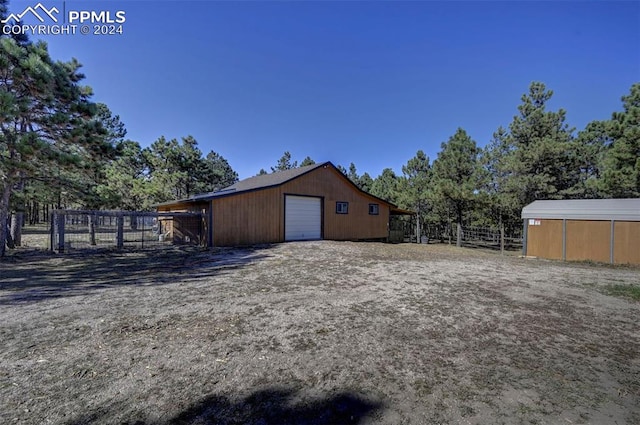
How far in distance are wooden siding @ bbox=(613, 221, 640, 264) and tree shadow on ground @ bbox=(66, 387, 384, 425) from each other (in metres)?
13.2

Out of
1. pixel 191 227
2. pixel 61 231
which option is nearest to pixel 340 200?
pixel 191 227

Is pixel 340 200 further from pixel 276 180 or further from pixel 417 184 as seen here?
pixel 417 184

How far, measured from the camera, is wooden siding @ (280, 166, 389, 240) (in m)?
16.3

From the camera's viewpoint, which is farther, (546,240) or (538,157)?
(538,157)

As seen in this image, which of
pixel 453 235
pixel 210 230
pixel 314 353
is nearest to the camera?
pixel 314 353

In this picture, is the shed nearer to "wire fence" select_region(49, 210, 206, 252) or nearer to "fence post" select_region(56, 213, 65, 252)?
"wire fence" select_region(49, 210, 206, 252)

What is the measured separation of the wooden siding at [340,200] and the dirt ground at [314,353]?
411 inches

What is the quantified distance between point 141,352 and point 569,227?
14.6 metres

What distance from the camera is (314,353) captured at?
3111mm

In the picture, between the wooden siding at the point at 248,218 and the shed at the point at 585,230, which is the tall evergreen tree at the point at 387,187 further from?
the wooden siding at the point at 248,218

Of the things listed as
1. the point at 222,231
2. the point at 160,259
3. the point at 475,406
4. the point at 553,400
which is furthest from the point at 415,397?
the point at 222,231

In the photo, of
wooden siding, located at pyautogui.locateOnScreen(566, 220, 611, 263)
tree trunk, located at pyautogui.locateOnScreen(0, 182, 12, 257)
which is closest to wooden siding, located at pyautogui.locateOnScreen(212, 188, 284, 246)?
tree trunk, located at pyautogui.locateOnScreen(0, 182, 12, 257)

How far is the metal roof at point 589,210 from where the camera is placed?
34.2 ft

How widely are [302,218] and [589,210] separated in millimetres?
12368
